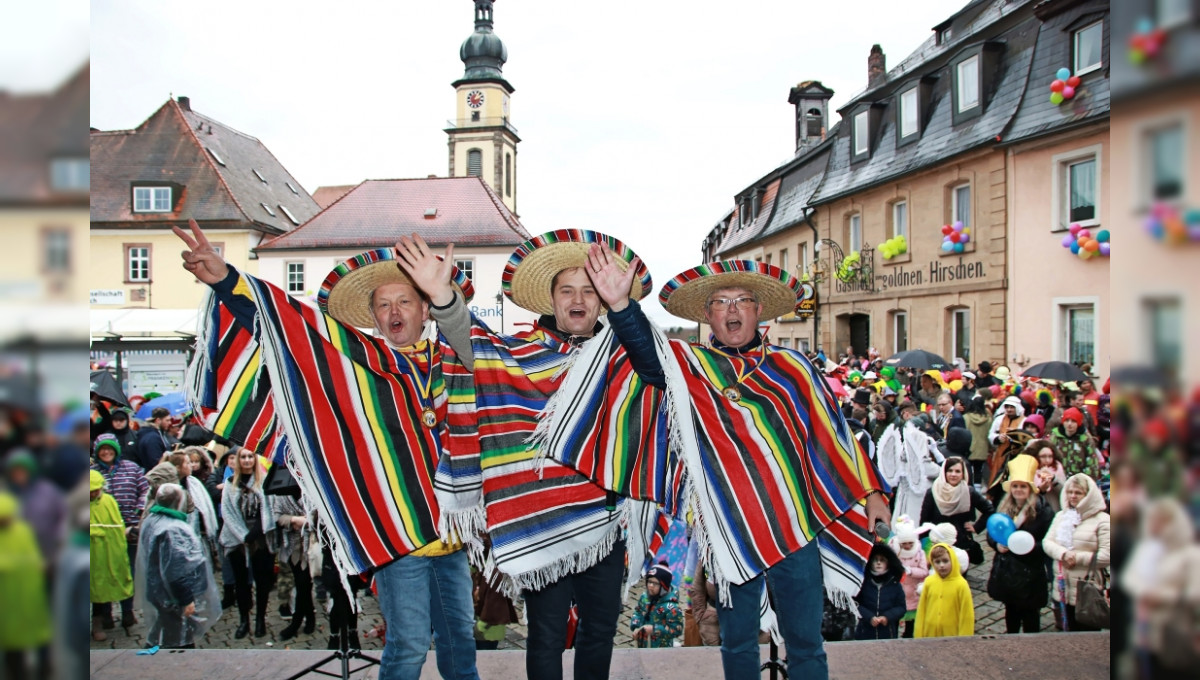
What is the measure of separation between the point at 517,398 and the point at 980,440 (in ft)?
24.4

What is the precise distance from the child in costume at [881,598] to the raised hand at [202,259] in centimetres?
395

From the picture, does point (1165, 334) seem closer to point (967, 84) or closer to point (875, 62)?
point (967, 84)

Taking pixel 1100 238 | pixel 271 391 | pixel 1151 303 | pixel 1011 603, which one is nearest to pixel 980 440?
pixel 1011 603

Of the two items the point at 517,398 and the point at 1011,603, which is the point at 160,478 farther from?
the point at 1011,603

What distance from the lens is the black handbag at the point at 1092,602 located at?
15.0 feet

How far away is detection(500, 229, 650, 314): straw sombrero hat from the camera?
3.05m

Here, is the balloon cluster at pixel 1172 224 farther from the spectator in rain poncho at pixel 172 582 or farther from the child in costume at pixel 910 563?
the spectator in rain poncho at pixel 172 582

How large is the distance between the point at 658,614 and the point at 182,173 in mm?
28829

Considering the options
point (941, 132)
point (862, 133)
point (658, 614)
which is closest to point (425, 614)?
point (658, 614)

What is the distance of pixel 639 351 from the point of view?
Result: 272 centimetres

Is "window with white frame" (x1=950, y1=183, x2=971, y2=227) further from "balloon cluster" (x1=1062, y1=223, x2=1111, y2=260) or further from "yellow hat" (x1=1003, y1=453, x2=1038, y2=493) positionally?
"yellow hat" (x1=1003, y1=453, x2=1038, y2=493)

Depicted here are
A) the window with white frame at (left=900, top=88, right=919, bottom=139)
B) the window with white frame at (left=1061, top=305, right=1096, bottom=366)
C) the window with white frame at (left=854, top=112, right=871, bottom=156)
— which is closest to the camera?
the window with white frame at (left=1061, top=305, right=1096, bottom=366)

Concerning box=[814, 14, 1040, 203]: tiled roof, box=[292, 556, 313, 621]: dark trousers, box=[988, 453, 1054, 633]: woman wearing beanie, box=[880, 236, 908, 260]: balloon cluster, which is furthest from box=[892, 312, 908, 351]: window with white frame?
box=[292, 556, 313, 621]: dark trousers

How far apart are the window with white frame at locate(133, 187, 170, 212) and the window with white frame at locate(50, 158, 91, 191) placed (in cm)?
3044
